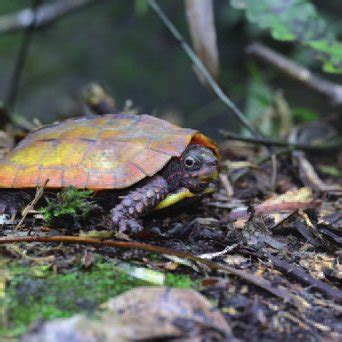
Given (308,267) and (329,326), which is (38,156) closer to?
(308,267)

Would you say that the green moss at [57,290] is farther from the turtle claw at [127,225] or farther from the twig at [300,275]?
the twig at [300,275]

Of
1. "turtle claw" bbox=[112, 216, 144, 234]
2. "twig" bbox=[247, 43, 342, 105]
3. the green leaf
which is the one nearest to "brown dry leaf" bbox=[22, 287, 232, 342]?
"turtle claw" bbox=[112, 216, 144, 234]

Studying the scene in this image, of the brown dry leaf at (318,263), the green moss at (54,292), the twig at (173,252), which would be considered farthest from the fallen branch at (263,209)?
the green moss at (54,292)

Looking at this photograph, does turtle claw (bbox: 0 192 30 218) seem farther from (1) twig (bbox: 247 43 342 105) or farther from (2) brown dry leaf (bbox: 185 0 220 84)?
(1) twig (bbox: 247 43 342 105)

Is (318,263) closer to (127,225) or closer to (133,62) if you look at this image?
(127,225)

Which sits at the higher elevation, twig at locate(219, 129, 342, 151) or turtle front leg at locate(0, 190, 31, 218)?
turtle front leg at locate(0, 190, 31, 218)

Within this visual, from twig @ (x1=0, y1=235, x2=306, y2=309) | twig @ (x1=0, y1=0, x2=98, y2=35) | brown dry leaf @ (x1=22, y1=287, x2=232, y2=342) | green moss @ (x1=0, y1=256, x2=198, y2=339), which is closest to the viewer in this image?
brown dry leaf @ (x1=22, y1=287, x2=232, y2=342)

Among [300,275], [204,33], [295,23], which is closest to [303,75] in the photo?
[295,23]
